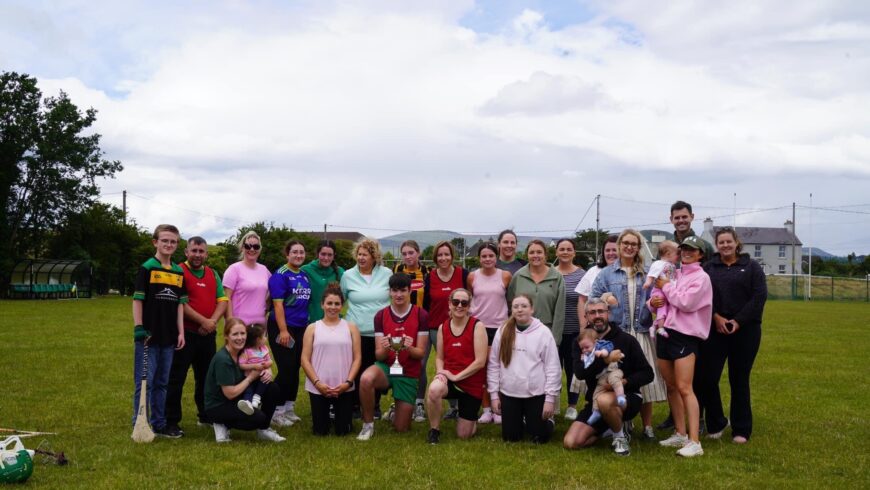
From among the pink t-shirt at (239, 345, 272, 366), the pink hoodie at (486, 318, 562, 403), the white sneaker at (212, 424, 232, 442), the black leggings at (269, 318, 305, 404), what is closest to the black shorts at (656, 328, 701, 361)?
the pink hoodie at (486, 318, 562, 403)

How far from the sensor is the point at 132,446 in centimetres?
659

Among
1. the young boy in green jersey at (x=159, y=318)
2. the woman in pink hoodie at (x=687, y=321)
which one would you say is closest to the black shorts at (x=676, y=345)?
the woman in pink hoodie at (x=687, y=321)

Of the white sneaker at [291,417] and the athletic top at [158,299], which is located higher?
the athletic top at [158,299]

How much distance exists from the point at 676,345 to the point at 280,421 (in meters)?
4.14

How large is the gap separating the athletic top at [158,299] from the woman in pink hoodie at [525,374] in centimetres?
311

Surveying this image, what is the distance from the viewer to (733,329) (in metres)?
6.82

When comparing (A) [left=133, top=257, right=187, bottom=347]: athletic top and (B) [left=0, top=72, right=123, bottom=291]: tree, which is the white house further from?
(A) [left=133, top=257, right=187, bottom=347]: athletic top

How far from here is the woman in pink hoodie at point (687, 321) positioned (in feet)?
21.6

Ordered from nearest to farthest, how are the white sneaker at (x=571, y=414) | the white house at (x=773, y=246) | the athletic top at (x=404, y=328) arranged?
the athletic top at (x=404, y=328) < the white sneaker at (x=571, y=414) < the white house at (x=773, y=246)

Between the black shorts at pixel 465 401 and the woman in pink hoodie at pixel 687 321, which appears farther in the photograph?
the black shorts at pixel 465 401

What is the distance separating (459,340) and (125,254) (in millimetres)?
47094

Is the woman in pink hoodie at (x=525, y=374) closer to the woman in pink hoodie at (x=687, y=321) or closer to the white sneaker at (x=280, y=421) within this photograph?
the woman in pink hoodie at (x=687, y=321)

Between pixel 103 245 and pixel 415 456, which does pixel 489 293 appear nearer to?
pixel 415 456

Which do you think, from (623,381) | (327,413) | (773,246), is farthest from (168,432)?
(773,246)
